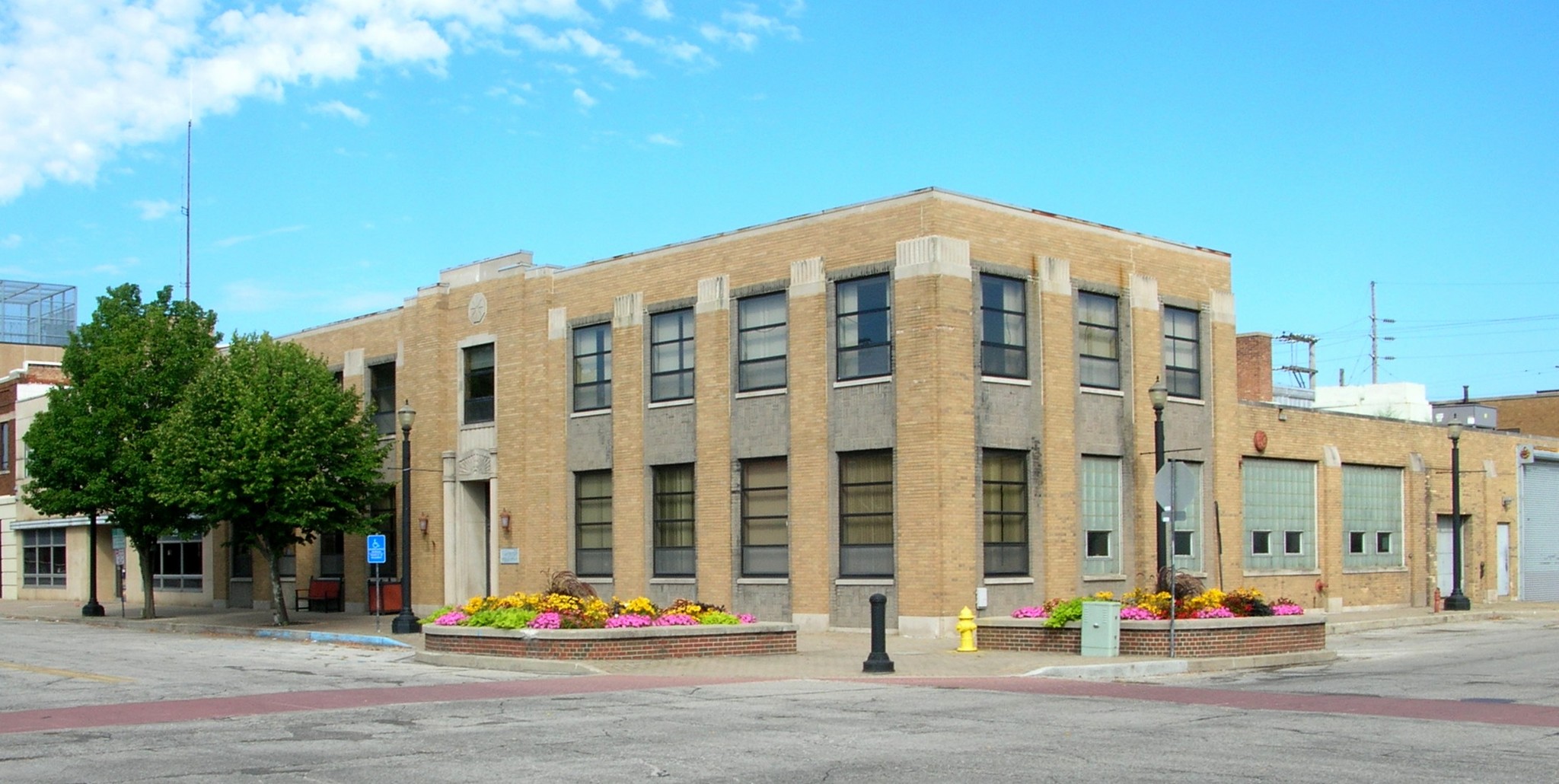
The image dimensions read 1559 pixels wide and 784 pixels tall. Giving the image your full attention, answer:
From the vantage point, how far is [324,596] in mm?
40688

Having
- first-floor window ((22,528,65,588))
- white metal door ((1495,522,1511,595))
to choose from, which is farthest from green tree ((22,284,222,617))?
white metal door ((1495,522,1511,595))

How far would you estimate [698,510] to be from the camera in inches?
1275

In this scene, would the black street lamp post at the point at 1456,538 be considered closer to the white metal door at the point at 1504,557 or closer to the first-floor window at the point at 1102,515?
the white metal door at the point at 1504,557

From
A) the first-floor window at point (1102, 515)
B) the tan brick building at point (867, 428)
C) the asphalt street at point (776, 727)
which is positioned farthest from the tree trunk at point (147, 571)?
the first-floor window at point (1102, 515)

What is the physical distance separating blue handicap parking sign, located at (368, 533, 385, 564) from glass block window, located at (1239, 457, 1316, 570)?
19.3 metres

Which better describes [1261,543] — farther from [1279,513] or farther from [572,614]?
[572,614]

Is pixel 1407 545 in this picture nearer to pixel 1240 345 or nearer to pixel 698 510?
pixel 1240 345

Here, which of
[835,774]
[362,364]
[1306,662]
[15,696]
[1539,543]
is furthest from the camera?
[1539,543]

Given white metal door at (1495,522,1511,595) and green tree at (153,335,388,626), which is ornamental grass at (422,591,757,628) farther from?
white metal door at (1495,522,1511,595)

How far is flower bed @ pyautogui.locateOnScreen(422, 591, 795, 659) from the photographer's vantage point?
22281mm

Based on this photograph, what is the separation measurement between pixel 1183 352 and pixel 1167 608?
38.9 ft

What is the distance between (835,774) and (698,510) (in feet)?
69.9

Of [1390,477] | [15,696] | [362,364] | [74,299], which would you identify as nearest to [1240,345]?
[1390,477]

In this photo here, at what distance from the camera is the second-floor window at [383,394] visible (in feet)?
134
